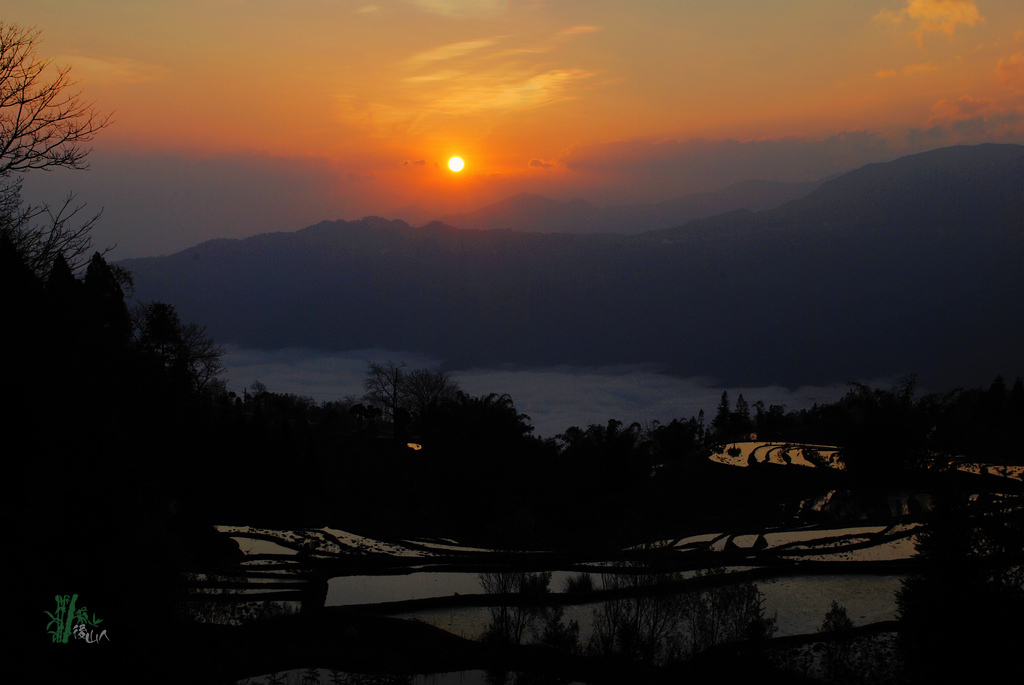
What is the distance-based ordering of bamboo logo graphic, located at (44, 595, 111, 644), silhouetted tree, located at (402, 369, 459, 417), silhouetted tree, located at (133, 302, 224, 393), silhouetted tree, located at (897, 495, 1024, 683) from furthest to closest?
silhouetted tree, located at (402, 369, 459, 417), silhouetted tree, located at (133, 302, 224, 393), silhouetted tree, located at (897, 495, 1024, 683), bamboo logo graphic, located at (44, 595, 111, 644)

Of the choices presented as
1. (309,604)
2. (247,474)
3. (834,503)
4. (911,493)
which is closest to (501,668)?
(309,604)

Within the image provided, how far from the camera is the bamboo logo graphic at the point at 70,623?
35.0ft

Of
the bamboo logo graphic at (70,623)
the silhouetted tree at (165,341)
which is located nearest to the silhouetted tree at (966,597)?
the bamboo logo graphic at (70,623)

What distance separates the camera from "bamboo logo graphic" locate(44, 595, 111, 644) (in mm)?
10672

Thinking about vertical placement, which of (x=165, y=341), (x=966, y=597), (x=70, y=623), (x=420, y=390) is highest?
(x=165, y=341)

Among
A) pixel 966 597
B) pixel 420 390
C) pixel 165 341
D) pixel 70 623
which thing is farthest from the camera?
pixel 420 390

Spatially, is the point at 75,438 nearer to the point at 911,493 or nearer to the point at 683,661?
the point at 683,661

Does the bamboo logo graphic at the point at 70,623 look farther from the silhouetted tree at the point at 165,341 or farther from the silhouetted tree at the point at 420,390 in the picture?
the silhouetted tree at the point at 420,390

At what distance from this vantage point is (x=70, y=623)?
1077cm

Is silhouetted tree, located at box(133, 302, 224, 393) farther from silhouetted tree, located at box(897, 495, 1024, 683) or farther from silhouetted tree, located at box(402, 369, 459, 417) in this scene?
silhouetted tree, located at box(897, 495, 1024, 683)

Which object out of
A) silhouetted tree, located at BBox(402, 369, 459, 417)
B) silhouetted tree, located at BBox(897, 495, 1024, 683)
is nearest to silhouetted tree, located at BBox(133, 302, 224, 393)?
silhouetted tree, located at BBox(402, 369, 459, 417)

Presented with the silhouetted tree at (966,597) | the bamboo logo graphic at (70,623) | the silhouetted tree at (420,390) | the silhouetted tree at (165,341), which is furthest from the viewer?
the silhouetted tree at (420,390)

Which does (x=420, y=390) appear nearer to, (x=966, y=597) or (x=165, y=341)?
(x=165, y=341)

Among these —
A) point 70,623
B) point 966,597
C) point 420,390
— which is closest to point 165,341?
point 70,623
